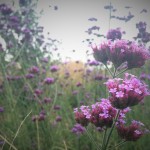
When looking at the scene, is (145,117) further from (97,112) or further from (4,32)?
(4,32)

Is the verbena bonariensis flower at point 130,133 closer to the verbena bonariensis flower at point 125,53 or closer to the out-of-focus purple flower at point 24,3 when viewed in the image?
the verbena bonariensis flower at point 125,53

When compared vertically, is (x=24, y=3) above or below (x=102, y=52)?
above

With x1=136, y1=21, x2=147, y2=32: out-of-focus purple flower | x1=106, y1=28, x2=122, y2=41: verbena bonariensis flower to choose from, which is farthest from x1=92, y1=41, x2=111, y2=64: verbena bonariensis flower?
x1=136, y1=21, x2=147, y2=32: out-of-focus purple flower

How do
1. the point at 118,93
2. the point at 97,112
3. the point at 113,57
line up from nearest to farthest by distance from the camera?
the point at 118,93
the point at 97,112
the point at 113,57

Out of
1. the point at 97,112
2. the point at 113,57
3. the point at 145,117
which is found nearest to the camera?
the point at 97,112

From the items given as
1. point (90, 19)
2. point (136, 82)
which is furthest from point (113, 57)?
point (90, 19)

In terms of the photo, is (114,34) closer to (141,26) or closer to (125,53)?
(125,53)

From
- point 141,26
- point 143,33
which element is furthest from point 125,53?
point 141,26

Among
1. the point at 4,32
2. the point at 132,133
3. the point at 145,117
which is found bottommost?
the point at 145,117
